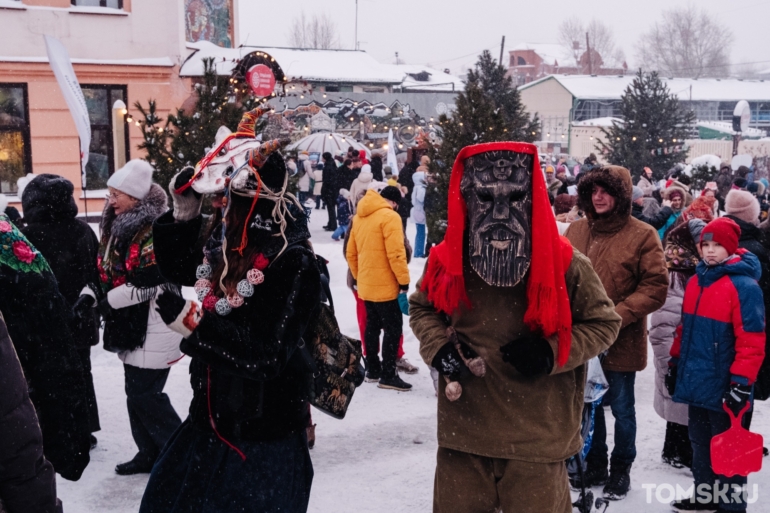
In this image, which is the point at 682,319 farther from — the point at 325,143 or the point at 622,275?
the point at 325,143

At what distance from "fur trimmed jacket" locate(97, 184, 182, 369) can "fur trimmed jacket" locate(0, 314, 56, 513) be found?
7.96 feet

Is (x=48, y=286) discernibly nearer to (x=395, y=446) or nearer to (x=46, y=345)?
(x=46, y=345)

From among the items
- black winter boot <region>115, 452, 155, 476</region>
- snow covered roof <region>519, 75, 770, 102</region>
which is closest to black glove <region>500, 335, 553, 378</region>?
black winter boot <region>115, 452, 155, 476</region>

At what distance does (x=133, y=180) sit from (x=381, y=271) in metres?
2.61

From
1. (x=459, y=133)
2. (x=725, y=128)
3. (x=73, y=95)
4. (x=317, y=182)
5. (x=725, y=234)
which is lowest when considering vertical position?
(x=317, y=182)

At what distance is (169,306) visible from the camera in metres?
2.79

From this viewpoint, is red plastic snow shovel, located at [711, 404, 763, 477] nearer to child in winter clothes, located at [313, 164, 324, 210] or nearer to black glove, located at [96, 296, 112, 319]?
black glove, located at [96, 296, 112, 319]

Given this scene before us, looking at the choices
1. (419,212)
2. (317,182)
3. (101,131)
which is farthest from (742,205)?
(317,182)

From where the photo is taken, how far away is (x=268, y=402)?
3.10 m

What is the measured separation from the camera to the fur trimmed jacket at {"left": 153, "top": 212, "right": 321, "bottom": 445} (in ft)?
9.41

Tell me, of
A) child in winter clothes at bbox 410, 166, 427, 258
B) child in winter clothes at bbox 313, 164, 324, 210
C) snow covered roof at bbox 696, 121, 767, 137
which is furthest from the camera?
snow covered roof at bbox 696, 121, 767, 137

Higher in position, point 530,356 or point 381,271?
point 530,356

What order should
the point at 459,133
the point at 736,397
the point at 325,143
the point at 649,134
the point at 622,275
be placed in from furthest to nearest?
the point at 325,143 < the point at 649,134 < the point at 459,133 < the point at 622,275 < the point at 736,397

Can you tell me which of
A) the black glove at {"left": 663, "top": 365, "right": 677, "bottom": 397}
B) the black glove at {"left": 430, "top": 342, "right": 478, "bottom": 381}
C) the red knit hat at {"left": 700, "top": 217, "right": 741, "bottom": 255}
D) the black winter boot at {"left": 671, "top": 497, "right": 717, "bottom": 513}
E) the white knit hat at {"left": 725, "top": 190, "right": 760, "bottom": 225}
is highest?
the white knit hat at {"left": 725, "top": 190, "right": 760, "bottom": 225}
